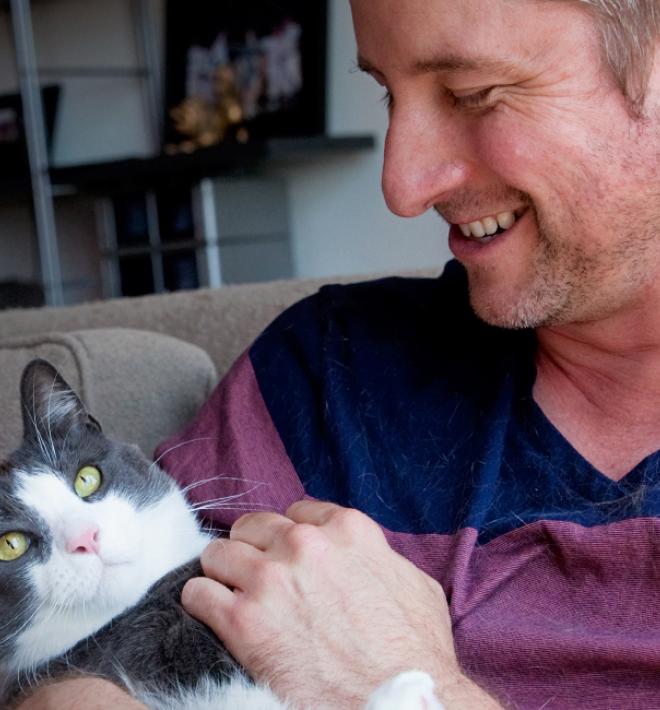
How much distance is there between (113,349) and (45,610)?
1.36ft

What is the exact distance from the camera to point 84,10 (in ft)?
14.3

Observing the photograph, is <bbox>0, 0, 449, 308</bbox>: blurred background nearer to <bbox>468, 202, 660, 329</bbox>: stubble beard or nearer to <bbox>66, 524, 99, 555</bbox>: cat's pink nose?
<bbox>468, 202, 660, 329</bbox>: stubble beard

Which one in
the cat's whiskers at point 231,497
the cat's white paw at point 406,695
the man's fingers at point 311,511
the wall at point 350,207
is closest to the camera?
→ the cat's white paw at point 406,695

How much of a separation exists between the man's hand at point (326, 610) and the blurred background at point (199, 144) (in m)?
2.25

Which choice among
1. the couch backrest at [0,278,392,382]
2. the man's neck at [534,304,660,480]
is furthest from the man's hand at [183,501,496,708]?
the couch backrest at [0,278,392,382]

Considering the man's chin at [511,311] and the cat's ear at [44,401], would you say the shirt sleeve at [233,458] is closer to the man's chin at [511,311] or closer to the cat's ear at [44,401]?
the cat's ear at [44,401]

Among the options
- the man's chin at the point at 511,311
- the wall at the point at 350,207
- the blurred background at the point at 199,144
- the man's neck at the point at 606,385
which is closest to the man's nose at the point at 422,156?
the man's chin at the point at 511,311

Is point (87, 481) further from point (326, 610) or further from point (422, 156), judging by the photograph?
point (422, 156)

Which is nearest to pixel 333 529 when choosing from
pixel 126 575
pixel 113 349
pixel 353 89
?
pixel 126 575

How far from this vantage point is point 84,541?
1101mm

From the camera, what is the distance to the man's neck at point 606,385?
3.71 ft

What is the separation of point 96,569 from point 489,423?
44cm

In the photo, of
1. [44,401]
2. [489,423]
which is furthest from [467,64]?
[44,401]

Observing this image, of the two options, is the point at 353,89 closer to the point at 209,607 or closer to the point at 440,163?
the point at 440,163
